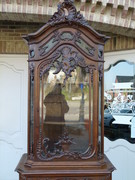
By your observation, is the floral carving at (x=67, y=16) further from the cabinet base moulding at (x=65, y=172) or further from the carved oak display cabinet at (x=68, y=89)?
the cabinet base moulding at (x=65, y=172)

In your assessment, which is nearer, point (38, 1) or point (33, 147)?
point (33, 147)

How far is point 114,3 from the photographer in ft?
8.31

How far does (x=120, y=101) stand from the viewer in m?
3.16

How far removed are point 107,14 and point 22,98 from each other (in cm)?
148

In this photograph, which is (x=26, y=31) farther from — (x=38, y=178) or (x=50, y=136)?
(x=38, y=178)

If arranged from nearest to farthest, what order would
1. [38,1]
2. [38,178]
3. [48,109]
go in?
[38,178] → [48,109] → [38,1]

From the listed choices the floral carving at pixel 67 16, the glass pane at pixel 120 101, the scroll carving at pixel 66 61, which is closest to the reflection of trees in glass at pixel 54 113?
the scroll carving at pixel 66 61

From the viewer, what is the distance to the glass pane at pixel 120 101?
10.3ft

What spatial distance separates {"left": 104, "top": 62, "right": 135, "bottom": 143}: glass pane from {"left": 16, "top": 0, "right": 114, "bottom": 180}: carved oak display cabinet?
3.78 feet

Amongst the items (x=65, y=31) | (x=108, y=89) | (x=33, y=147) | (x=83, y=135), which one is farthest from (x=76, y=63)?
(x=108, y=89)

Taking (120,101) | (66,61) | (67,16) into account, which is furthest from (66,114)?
(120,101)

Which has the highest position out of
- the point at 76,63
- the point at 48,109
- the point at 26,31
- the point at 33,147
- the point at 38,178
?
the point at 26,31

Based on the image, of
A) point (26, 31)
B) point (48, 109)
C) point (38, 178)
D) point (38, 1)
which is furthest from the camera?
point (26, 31)

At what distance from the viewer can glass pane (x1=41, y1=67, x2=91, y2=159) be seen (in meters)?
2.04
